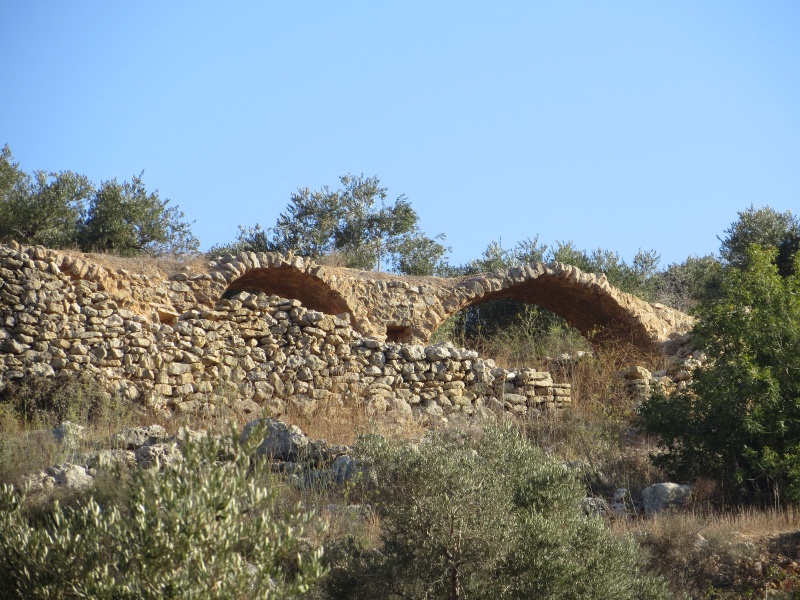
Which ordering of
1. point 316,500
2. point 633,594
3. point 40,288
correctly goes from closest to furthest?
point 633,594
point 316,500
point 40,288

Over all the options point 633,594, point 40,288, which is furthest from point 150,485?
point 40,288

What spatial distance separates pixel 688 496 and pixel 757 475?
885mm

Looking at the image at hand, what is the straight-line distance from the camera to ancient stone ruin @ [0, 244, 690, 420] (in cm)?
1092

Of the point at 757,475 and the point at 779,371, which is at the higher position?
the point at 779,371

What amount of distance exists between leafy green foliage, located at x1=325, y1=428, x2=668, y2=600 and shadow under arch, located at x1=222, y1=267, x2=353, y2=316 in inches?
323

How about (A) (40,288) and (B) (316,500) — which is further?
(A) (40,288)

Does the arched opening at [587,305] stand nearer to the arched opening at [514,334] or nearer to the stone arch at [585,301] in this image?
the stone arch at [585,301]

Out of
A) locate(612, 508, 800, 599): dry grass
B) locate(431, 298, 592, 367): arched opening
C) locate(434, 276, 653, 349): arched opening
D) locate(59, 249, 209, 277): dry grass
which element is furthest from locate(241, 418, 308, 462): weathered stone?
locate(434, 276, 653, 349): arched opening

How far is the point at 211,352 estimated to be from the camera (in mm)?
11641

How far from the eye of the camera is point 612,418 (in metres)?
11.7

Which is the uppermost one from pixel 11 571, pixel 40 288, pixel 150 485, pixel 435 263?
pixel 435 263

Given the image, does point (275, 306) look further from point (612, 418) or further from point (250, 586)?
point (250, 586)

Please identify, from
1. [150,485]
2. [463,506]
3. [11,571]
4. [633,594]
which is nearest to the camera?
[150,485]

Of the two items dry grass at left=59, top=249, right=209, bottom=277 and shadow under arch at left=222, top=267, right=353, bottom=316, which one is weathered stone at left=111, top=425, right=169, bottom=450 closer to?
dry grass at left=59, top=249, right=209, bottom=277
